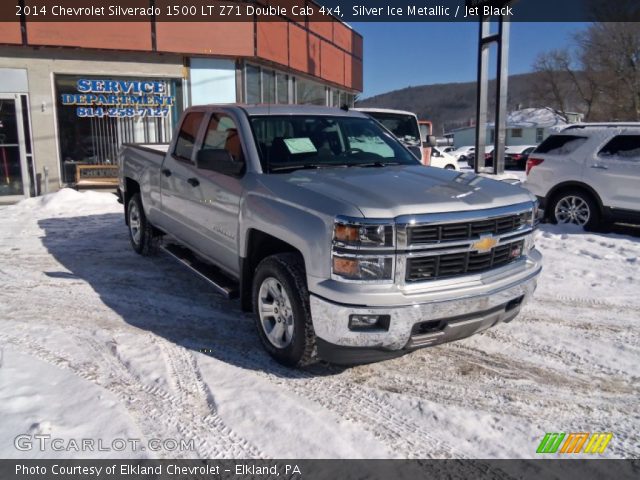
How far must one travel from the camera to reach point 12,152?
13086 mm

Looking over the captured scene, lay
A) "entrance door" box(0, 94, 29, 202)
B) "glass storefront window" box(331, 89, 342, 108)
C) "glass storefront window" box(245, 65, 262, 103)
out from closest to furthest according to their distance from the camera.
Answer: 1. "entrance door" box(0, 94, 29, 202)
2. "glass storefront window" box(245, 65, 262, 103)
3. "glass storefront window" box(331, 89, 342, 108)

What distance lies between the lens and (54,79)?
1327 cm

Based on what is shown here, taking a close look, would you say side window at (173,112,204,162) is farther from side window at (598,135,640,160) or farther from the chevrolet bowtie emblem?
side window at (598,135,640,160)

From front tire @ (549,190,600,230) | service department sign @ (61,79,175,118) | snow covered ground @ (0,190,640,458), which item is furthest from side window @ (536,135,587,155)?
service department sign @ (61,79,175,118)

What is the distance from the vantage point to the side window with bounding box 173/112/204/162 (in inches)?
216

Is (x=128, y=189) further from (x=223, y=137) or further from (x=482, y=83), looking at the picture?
(x=482, y=83)

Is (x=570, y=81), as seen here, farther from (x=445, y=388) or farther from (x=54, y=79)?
(x=445, y=388)

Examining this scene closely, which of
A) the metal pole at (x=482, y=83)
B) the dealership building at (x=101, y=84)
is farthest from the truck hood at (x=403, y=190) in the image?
the dealership building at (x=101, y=84)

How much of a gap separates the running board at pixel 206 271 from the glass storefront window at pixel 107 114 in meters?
8.98

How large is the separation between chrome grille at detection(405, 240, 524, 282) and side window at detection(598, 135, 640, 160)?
6.29 m

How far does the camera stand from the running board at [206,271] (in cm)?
447

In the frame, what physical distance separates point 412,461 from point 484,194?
1.86m

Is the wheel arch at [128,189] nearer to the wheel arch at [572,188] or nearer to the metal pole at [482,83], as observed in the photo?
the wheel arch at [572,188]

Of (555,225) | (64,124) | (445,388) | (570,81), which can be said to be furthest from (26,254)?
(570,81)
